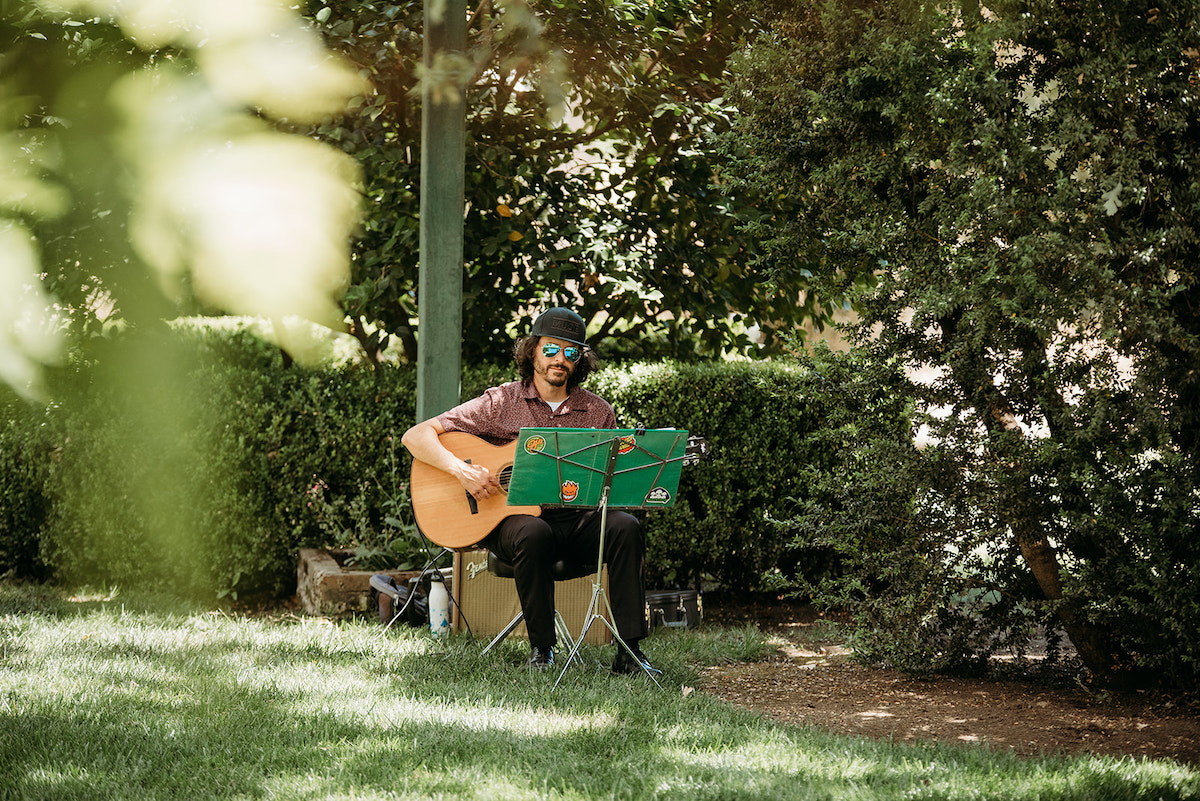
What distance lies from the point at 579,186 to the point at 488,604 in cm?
292

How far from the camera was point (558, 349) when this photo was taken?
5.01 m

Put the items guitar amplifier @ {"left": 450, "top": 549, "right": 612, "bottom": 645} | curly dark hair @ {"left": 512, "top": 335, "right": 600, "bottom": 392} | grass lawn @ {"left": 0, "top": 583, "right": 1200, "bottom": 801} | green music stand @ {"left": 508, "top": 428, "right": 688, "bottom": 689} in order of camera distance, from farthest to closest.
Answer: guitar amplifier @ {"left": 450, "top": 549, "right": 612, "bottom": 645}
curly dark hair @ {"left": 512, "top": 335, "right": 600, "bottom": 392}
green music stand @ {"left": 508, "top": 428, "right": 688, "bottom": 689}
grass lawn @ {"left": 0, "top": 583, "right": 1200, "bottom": 801}

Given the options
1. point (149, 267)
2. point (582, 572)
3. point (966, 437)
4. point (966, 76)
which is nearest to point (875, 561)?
point (966, 437)

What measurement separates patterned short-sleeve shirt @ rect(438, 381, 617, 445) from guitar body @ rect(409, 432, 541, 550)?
0.06m

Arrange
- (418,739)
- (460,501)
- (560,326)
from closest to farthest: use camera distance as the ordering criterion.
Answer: (418,739)
(460,501)
(560,326)

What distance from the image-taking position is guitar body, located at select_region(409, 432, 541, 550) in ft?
15.9

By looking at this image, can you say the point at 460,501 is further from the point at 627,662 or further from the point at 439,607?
the point at 627,662

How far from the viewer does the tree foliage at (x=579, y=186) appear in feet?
20.7

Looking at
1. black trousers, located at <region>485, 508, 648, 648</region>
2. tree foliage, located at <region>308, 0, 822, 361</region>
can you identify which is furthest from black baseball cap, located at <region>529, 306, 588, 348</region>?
tree foliage, located at <region>308, 0, 822, 361</region>

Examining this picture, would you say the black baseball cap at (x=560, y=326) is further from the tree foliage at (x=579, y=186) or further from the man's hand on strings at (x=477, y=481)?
the tree foliage at (x=579, y=186)

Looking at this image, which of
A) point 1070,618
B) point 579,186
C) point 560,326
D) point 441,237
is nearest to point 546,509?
point 560,326

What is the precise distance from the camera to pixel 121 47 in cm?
621

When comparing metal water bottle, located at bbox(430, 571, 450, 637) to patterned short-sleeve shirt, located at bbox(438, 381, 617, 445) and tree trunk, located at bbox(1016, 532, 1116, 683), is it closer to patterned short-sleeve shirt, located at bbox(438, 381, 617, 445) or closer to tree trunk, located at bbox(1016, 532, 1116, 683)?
patterned short-sleeve shirt, located at bbox(438, 381, 617, 445)

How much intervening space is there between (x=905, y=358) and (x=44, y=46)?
5.09 meters
